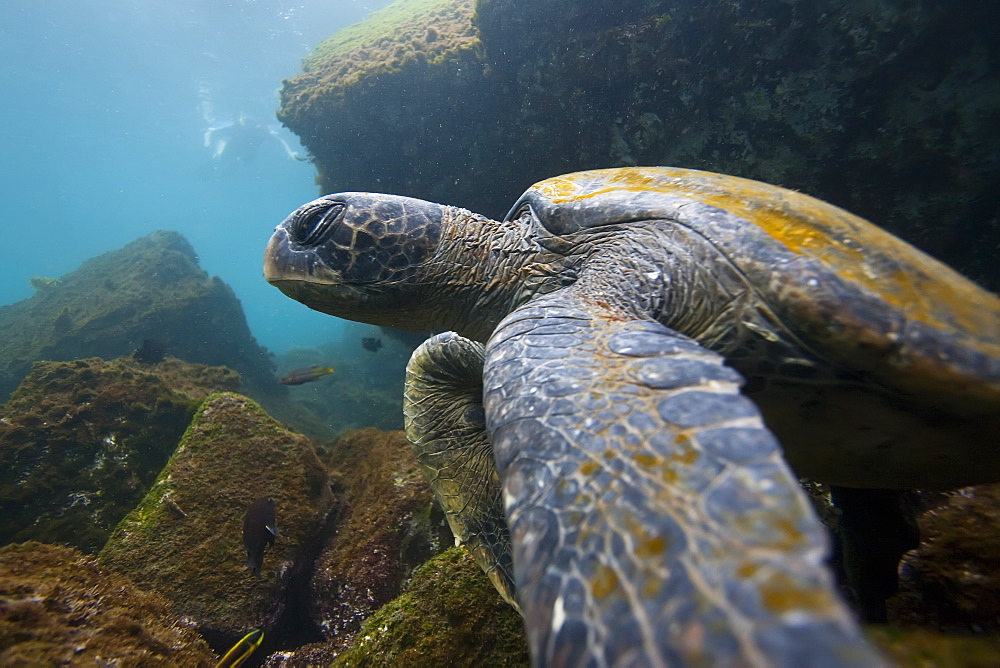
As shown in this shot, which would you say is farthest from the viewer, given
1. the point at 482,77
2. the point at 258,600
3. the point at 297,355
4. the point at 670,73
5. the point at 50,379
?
Result: the point at 297,355

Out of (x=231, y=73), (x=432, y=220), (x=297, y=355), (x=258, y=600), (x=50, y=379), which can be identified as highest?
(x=231, y=73)

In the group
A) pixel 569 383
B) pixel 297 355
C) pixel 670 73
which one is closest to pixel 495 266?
pixel 569 383

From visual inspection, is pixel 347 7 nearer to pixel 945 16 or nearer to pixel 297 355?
pixel 297 355

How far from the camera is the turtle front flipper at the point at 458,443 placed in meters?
1.82

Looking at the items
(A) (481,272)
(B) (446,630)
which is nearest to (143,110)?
(A) (481,272)

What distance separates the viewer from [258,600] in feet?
8.24

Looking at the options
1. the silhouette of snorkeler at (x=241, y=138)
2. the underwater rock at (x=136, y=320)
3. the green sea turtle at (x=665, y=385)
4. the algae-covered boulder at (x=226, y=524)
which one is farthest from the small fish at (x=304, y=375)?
the silhouette of snorkeler at (x=241, y=138)

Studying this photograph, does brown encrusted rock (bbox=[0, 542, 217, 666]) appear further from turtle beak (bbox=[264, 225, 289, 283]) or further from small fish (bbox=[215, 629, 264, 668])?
turtle beak (bbox=[264, 225, 289, 283])

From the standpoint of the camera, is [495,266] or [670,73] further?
[670,73]

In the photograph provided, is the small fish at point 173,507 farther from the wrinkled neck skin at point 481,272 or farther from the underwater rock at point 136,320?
the underwater rock at point 136,320

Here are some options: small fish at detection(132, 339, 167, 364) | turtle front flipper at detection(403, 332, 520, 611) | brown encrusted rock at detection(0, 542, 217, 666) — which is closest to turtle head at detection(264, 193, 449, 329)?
turtle front flipper at detection(403, 332, 520, 611)

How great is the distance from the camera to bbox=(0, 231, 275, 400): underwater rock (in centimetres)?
1013

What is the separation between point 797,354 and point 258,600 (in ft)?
10.2

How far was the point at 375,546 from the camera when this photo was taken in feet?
8.95
